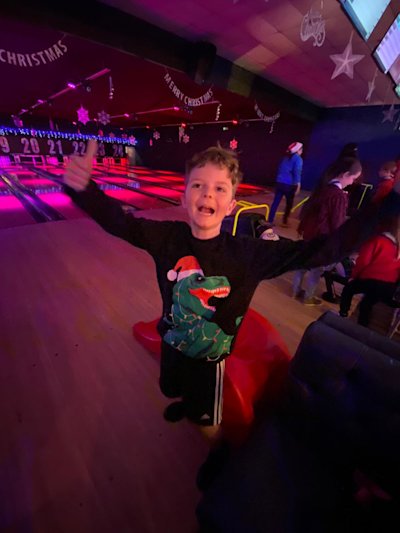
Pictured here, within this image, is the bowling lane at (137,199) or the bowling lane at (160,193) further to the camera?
the bowling lane at (160,193)

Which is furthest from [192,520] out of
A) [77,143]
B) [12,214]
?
[77,143]

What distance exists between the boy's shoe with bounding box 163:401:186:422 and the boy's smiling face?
109 centimetres

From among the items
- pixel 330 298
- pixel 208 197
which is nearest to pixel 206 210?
pixel 208 197

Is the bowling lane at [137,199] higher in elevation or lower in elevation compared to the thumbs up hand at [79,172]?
lower

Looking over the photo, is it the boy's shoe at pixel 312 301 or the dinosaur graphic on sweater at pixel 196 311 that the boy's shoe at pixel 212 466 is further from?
the boy's shoe at pixel 312 301

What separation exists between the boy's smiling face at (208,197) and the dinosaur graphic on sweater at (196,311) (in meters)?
0.15

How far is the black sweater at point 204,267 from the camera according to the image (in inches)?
38.5

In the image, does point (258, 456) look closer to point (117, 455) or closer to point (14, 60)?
point (117, 455)

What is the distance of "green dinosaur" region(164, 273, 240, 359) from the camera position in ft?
3.20

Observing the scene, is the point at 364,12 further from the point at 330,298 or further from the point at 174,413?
the point at 174,413

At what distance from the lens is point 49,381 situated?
1666 mm

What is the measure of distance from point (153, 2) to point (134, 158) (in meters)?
16.2

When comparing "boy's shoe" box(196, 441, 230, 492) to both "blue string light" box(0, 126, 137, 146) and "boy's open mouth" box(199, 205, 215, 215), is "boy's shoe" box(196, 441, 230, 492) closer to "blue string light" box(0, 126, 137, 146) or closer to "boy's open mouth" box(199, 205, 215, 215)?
"boy's open mouth" box(199, 205, 215, 215)

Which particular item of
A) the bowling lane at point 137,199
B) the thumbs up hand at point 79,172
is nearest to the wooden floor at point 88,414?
the thumbs up hand at point 79,172
